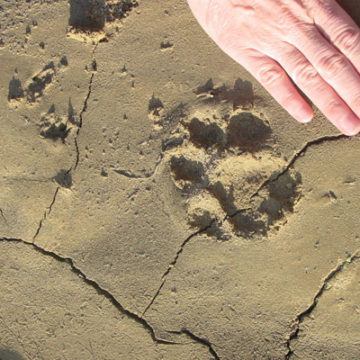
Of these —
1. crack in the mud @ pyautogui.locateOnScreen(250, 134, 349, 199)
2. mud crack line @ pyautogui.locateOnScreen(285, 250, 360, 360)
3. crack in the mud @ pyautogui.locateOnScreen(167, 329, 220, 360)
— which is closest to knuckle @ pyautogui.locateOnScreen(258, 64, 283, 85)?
crack in the mud @ pyautogui.locateOnScreen(250, 134, 349, 199)

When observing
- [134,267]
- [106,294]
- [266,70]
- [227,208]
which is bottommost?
[106,294]

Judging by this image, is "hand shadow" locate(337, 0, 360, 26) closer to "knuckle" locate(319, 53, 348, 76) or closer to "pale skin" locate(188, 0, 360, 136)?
"pale skin" locate(188, 0, 360, 136)

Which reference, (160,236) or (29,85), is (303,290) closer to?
(160,236)

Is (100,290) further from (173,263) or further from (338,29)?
(338,29)

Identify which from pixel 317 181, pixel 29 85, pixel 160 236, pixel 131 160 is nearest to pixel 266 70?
pixel 317 181

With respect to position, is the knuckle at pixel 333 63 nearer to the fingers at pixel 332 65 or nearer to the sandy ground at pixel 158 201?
the fingers at pixel 332 65

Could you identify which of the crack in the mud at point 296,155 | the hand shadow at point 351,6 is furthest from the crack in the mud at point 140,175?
the hand shadow at point 351,6

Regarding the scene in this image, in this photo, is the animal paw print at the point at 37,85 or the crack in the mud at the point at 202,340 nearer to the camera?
the crack in the mud at the point at 202,340
